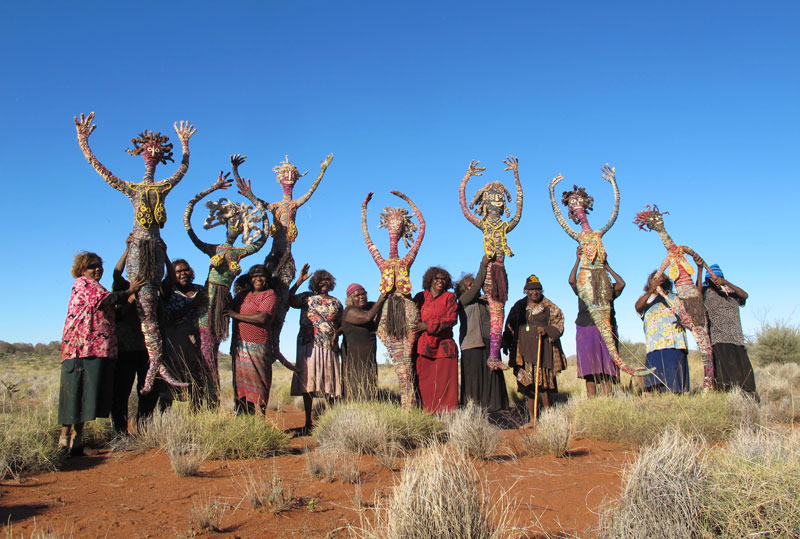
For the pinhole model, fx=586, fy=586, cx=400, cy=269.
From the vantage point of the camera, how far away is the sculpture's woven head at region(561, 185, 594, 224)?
871cm

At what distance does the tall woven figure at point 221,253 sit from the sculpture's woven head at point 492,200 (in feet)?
9.86

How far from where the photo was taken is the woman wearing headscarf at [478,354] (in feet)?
26.0

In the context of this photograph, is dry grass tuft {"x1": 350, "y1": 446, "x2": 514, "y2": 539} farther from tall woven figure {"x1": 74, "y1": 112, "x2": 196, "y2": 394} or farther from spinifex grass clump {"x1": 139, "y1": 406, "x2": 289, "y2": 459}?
tall woven figure {"x1": 74, "y1": 112, "x2": 196, "y2": 394}

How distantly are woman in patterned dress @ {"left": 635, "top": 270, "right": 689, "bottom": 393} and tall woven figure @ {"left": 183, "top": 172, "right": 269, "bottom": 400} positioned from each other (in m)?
5.57

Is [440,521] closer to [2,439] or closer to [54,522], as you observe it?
[54,522]

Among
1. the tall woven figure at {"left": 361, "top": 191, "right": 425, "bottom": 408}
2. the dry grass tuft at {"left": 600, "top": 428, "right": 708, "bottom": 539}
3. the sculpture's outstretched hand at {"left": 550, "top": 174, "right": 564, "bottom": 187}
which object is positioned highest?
the sculpture's outstretched hand at {"left": 550, "top": 174, "right": 564, "bottom": 187}

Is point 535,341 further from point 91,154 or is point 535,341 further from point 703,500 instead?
point 91,154

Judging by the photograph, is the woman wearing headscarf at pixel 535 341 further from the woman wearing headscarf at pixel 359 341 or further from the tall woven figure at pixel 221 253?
the tall woven figure at pixel 221 253

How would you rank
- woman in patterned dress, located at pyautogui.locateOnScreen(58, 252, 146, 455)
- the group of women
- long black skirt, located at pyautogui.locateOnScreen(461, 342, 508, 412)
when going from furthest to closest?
1. long black skirt, located at pyautogui.locateOnScreen(461, 342, 508, 412)
2. the group of women
3. woman in patterned dress, located at pyautogui.locateOnScreen(58, 252, 146, 455)

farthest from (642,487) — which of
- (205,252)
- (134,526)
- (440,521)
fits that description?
(205,252)

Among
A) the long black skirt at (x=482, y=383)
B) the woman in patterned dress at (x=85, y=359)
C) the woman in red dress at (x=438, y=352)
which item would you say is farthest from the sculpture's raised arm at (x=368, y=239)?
the woman in patterned dress at (x=85, y=359)

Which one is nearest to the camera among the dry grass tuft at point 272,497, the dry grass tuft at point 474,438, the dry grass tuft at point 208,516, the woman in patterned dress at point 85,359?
the dry grass tuft at point 208,516

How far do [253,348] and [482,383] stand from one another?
3.10 metres

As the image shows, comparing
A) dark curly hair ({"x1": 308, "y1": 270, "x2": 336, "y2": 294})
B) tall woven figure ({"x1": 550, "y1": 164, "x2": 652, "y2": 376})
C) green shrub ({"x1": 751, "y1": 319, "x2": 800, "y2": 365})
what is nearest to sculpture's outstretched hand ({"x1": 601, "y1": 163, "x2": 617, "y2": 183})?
tall woven figure ({"x1": 550, "y1": 164, "x2": 652, "y2": 376})
